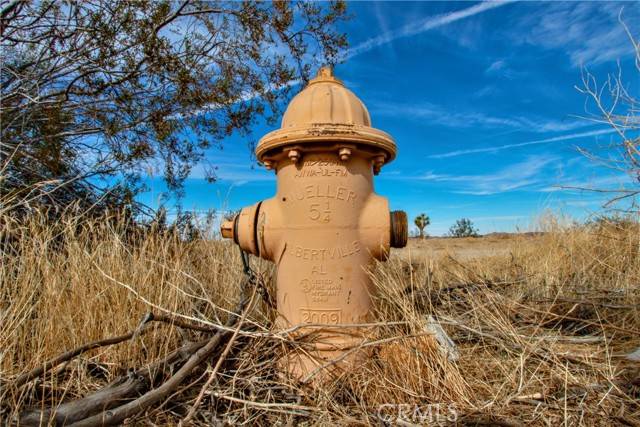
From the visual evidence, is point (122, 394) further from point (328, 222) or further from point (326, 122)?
point (326, 122)

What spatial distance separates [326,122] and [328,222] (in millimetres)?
535

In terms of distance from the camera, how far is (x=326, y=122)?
208 centimetres

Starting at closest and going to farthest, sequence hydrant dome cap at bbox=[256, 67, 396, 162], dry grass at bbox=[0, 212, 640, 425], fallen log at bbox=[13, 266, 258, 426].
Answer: fallen log at bbox=[13, 266, 258, 426] < dry grass at bbox=[0, 212, 640, 425] < hydrant dome cap at bbox=[256, 67, 396, 162]

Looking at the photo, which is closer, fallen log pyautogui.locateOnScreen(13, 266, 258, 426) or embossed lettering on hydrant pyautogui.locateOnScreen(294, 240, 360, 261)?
fallen log pyautogui.locateOnScreen(13, 266, 258, 426)

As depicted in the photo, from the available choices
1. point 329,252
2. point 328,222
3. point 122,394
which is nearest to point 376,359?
point 329,252

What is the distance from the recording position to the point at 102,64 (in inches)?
170

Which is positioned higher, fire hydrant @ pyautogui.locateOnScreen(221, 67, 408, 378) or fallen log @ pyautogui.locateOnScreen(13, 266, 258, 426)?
fire hydrant @ pyautogui.locateOnScreen(221, 67, 408, 378)

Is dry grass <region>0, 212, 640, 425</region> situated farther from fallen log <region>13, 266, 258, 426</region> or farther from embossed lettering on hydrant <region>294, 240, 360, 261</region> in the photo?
embossed lettering on hydrant <region>294, 240, 360, 261</region>

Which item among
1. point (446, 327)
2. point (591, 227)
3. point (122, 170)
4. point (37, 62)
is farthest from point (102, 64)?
point (591, 227)

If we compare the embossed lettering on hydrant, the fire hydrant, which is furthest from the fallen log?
the embossed lettering on hydrant

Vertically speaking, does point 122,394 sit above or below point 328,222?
below

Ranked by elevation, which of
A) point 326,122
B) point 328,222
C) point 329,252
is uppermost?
point 326,122

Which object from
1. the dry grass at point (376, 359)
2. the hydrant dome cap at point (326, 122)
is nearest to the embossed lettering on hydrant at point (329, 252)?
the dry grass at point (376, 359)

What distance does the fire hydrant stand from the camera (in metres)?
2.08
